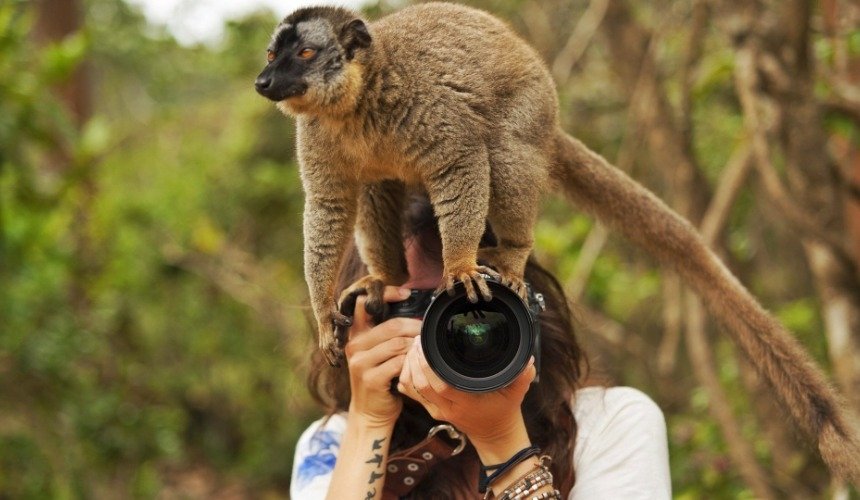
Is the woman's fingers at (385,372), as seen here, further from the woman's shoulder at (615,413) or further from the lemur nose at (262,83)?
the lemur nose at (262,83)

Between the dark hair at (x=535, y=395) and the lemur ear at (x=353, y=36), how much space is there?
38cm

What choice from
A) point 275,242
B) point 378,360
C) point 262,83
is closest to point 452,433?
point 378,360

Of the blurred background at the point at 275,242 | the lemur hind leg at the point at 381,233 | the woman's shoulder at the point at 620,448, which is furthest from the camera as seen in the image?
the blurred background at the point at 275,242

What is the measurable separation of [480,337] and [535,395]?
295 millimetres

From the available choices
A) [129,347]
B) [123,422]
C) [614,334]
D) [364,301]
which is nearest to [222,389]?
[129,347]

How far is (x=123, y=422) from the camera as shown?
5016 mm

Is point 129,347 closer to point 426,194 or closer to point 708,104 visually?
point 708,104

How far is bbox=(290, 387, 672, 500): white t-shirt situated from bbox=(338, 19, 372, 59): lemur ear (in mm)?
817

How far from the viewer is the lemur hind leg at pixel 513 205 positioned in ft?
6.32

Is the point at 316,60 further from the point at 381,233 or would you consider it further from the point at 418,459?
the point at 418,459

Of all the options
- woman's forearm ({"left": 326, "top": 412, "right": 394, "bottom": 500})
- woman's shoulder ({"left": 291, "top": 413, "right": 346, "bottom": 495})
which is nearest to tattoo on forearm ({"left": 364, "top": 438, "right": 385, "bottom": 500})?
woman's forearm ({"left": 326, "top": 412, "right": 394, "bottom": 500})

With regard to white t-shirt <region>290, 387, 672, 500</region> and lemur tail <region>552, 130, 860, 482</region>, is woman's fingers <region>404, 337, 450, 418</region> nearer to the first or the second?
white t-shirt <region>290, 387, 672, 500</region>

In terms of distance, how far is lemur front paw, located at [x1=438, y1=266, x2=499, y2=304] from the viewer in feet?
5.35

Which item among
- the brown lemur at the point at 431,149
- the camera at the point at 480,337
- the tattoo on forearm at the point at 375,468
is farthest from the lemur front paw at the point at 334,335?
the camera at the point at 480,337
